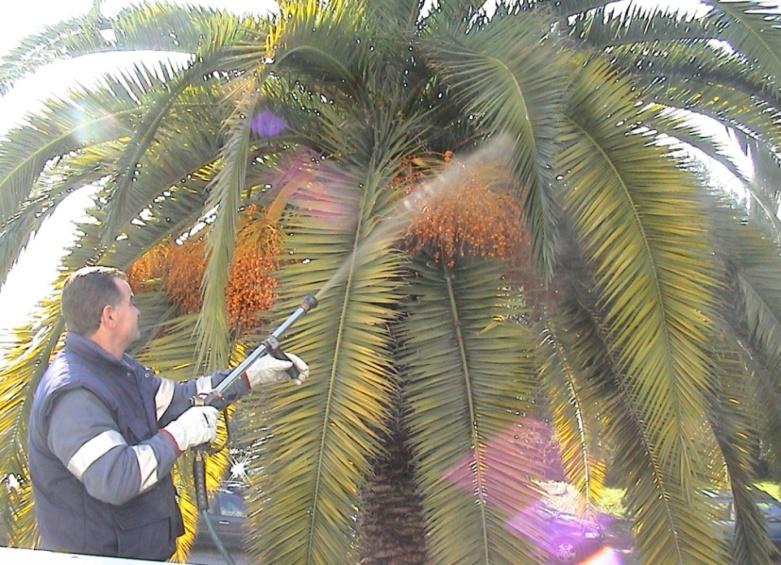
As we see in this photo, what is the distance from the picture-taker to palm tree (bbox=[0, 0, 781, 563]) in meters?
3.58

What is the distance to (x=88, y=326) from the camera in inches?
110

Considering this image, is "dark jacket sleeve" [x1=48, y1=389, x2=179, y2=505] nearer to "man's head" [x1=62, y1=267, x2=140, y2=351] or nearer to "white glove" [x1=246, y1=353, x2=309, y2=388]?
"man's head" [x1=62, y1=267, x2=140, y2=351]

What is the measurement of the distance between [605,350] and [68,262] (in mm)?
2922

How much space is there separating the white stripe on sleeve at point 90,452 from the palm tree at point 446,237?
2.93ft

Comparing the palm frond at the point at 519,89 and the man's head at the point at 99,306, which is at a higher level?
the palm frond at the point at 519,89

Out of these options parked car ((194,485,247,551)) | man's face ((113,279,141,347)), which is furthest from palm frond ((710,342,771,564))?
parked car ((194,485,247,551))

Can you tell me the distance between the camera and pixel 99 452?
8.11ft

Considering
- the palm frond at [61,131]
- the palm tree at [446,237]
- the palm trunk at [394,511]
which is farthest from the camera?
the palm frond at [61,131]

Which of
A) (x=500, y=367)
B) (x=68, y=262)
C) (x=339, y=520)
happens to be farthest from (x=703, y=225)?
(x=68, y=262)

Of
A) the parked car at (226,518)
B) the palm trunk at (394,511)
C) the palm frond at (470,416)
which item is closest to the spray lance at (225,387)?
the palm frond at (470,416)

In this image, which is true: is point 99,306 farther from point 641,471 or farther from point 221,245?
point 641,471

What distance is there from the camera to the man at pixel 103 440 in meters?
2.50

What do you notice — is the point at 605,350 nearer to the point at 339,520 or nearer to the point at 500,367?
the point at 500,367

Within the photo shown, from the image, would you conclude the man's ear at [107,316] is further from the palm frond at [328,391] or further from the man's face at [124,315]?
the palm frond at [328,391]
